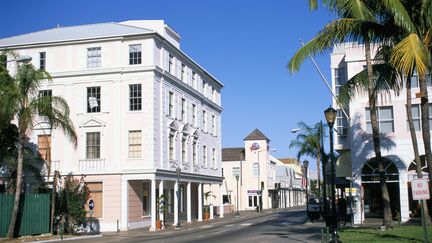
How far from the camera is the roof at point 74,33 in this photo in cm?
4128

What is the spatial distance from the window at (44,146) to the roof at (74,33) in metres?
7.36

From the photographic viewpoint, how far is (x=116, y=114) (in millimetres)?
39906

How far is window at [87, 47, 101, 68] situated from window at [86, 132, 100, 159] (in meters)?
5.19

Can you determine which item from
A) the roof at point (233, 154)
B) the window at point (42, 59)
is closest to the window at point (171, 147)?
the window at point (42, 59)

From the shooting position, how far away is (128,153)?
1551 inches

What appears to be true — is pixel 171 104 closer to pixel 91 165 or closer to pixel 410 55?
pixel 91 165

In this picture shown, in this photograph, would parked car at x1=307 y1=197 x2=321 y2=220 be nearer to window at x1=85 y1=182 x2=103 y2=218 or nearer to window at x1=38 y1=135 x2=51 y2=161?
window at x1=85 y1=182 x2=103 y2=218

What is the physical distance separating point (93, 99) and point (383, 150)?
21.1 metres

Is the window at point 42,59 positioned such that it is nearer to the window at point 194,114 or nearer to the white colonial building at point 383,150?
the window at point 194,114

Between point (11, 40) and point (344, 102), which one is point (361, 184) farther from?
point (11, 40)

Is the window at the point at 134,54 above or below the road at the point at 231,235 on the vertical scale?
above

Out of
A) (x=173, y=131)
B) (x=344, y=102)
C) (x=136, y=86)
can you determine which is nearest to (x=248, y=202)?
(x=173, y=131)

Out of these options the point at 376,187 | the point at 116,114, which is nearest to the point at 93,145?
the point at 116,114

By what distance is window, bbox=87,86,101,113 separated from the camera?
133ft
